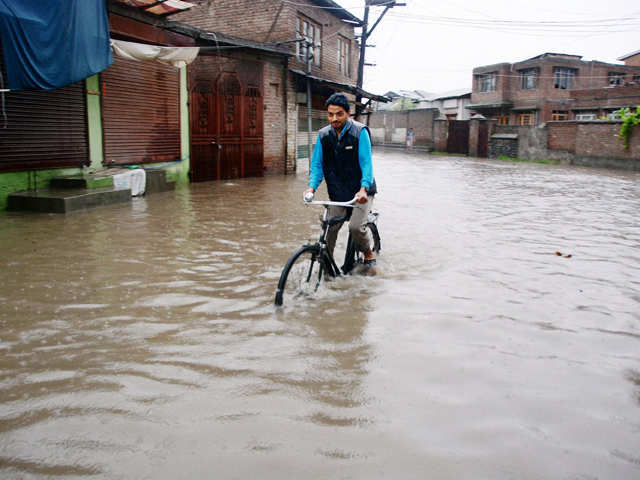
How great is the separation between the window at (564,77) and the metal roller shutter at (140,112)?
119ft

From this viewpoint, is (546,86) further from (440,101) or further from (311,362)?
(311,362)

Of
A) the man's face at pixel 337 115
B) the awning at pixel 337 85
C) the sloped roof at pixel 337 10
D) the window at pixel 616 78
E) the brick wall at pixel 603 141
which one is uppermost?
the window at pixel 616 78

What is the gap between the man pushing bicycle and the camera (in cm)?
483

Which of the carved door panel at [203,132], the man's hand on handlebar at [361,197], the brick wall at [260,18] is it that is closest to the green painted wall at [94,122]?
the carved door panel at [203,132]

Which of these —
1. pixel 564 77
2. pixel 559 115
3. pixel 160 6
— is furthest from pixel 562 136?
pixel 160 6

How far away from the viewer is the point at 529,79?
139 ft

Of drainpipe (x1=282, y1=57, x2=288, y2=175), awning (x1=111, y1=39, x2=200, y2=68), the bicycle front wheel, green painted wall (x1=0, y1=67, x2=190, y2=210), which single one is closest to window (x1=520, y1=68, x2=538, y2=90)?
drainpipe (x1=282, y1=57, x2=288, y2=175)

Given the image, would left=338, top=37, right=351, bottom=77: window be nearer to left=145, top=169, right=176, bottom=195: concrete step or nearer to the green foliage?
the green foliage

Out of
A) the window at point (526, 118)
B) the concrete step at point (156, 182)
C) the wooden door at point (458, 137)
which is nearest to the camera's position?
the concrete step at point (156, 182)

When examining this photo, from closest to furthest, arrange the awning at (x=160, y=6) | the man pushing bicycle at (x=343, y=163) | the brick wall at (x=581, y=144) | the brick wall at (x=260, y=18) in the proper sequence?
1. the man pushing bicycle at (x=343, y=163)
2. the awning at (x=160, y=6)
3. the brick wall at (x=260, y=18)
4. the brick wall at (x=581, y=144)

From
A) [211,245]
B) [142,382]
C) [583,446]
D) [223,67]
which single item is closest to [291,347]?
[142,382]

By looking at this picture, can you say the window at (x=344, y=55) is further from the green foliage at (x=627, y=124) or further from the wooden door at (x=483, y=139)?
the wooden door at (x=483, y=139)

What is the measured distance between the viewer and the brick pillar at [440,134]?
39.4m

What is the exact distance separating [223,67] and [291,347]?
12736mm
